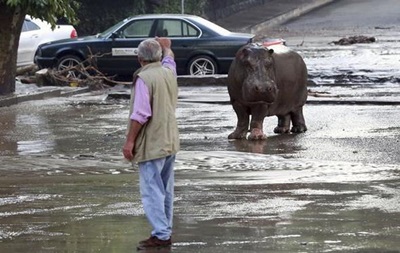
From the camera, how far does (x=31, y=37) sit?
92.0 feet

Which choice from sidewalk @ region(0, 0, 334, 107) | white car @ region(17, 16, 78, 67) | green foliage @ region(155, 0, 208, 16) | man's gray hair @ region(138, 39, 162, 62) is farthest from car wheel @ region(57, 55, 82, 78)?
man's gray hair @ region(138, 39, 162, 62)

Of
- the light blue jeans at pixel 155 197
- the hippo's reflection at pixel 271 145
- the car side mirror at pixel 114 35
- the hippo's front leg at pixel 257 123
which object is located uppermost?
the light blue jeans at pixel 155 197

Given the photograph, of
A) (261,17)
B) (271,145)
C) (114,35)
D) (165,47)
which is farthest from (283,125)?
(261,17)

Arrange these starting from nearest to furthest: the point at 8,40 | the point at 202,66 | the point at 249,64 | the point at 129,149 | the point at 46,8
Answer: the point at 129,149, the point at 249,64, the point at 46,8, the point at 8,40, the point at 202,66

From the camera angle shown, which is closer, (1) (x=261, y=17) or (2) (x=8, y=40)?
(2) (x=8, y=40)

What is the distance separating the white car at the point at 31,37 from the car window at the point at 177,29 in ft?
12.0

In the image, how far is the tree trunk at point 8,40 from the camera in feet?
67.7

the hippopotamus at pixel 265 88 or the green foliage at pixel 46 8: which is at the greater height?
the green foliage at pixel 46 8

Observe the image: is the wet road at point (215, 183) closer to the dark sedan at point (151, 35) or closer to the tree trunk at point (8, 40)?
the tree trunk at point (8, 40)

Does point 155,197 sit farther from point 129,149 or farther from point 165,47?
point 165,47

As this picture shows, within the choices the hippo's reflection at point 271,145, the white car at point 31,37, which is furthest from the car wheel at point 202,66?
the hippo's reflection at point 271,145

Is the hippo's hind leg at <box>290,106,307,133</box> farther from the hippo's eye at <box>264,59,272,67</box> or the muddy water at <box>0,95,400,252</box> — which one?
the hippo's eye at <box>264,59,272,67</box>

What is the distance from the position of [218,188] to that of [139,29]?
49.2ft

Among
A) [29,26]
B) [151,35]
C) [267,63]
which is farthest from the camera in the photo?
[29,26]
